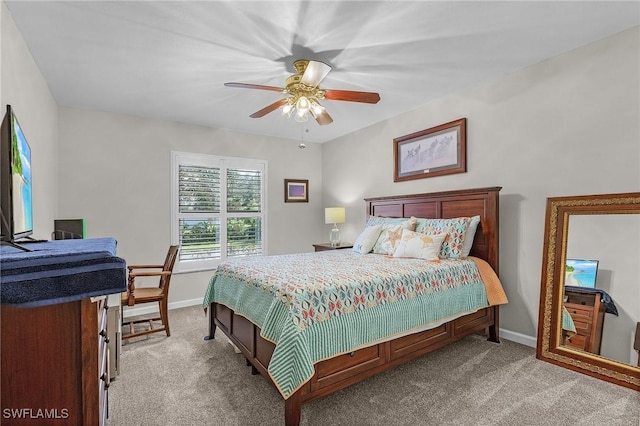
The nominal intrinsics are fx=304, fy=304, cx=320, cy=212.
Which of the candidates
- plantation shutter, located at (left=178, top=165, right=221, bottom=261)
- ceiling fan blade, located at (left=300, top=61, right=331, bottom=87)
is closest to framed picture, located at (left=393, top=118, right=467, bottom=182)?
ceiling fan blade, located at (left=300, top=61, right=331, bottom=87)

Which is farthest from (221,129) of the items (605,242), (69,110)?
(605,242)

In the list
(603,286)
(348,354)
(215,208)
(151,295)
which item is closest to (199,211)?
(215,208)

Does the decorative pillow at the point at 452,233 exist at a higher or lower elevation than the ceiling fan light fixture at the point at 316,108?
lower

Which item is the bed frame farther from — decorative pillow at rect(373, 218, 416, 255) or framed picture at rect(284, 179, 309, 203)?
framed picture at rect(284, 179, 309, 203)

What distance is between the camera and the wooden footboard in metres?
1.82

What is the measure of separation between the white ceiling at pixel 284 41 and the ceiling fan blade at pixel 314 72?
0.18m

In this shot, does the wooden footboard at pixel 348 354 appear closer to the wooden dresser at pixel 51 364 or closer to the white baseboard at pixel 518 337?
the white baseboard at pixel 518 337

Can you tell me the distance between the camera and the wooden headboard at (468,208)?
2955mm

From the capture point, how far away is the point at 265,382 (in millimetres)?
2260

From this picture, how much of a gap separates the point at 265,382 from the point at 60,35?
9.66 ft

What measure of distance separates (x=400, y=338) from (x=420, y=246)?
982mm

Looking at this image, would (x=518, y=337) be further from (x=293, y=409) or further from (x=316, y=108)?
(x=316, y=108)

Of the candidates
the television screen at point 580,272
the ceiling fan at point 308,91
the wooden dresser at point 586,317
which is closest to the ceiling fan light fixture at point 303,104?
the ceiling fan at point 308,91

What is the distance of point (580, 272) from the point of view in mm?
2480
